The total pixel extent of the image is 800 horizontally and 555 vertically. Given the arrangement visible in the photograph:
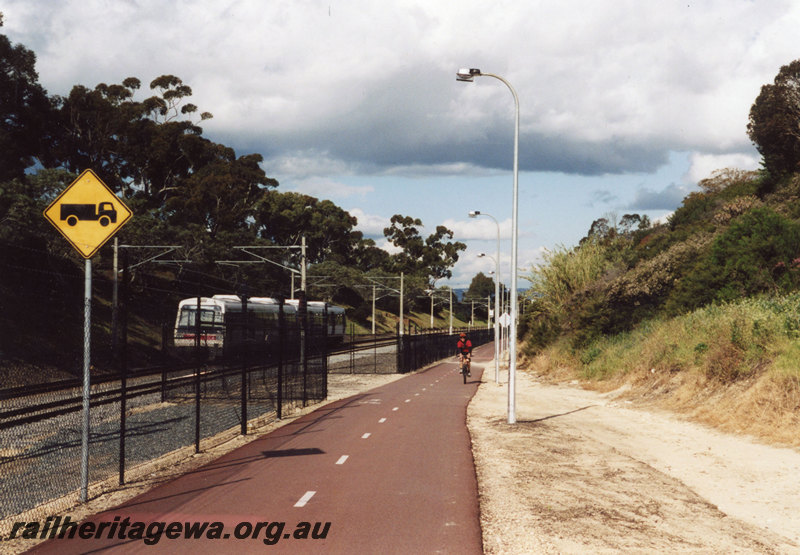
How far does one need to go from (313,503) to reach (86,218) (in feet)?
14.3

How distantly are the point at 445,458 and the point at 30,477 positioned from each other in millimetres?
6209

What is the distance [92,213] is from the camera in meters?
8.75

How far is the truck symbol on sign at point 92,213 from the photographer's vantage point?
28.6ft

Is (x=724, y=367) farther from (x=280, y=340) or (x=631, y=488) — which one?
(x=280, y=340)

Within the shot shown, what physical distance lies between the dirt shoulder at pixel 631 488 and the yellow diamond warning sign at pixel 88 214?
18.2 feet

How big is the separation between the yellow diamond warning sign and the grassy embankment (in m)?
12.5

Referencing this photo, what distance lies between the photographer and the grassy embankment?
15.6 metres

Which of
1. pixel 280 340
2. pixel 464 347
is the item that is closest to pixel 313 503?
pixel 280 340

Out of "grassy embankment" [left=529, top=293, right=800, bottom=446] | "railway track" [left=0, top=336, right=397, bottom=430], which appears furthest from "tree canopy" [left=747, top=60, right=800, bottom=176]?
"railway track" [left=0, top=336, right=397, bottom=430]

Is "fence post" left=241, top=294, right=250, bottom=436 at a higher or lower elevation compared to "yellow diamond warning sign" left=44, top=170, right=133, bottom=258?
lower

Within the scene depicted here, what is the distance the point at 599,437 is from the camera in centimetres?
1557

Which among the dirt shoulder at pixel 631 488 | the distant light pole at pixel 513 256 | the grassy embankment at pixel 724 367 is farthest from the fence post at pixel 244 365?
the grassy embankment at pixel 724 367
